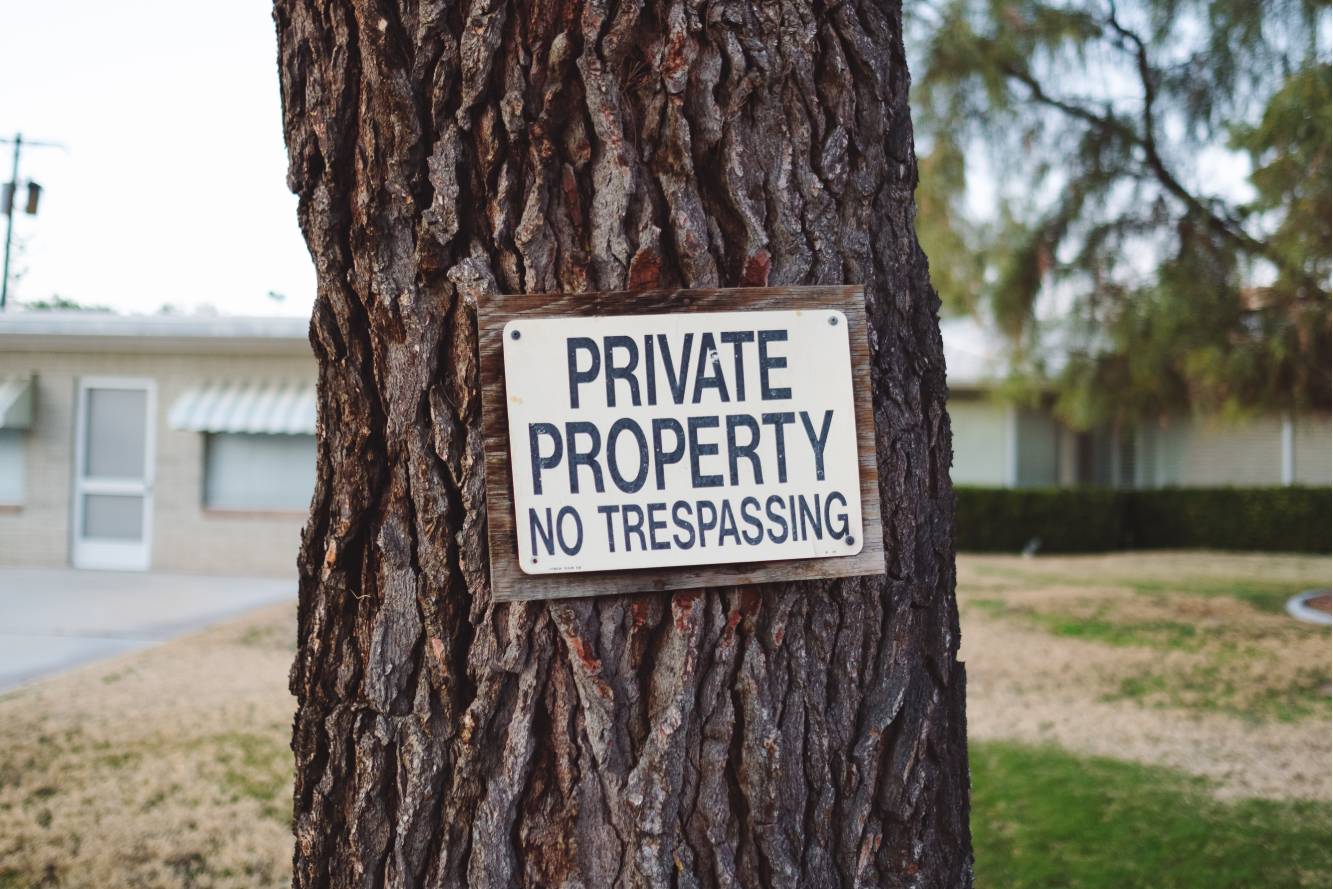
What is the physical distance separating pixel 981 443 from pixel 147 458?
11.9m

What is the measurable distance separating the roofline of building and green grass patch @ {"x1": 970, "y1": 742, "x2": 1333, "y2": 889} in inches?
360

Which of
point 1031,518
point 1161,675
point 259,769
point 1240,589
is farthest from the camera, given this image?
point 1031,518

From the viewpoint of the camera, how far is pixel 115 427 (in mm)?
12492

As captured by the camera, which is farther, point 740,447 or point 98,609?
point 98,609

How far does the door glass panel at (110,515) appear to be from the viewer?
12336 mm

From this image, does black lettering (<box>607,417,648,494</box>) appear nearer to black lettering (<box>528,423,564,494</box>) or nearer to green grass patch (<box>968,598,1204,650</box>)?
black lettering (<box>528,423,564,494</box>)

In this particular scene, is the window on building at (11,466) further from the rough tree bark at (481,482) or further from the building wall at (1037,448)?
the building wall at (1037,448)

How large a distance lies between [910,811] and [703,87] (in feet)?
3.19

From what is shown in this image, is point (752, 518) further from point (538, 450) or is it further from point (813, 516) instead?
point (538, 450)

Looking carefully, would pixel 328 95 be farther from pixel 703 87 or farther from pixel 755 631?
pixel 755 631

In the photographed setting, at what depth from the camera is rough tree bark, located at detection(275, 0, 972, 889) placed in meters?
1.28

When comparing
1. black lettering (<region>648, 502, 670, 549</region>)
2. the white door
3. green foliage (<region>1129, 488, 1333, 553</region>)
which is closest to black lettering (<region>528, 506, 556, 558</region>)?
black lettering (<region>648, 502, 670, 549</region>)

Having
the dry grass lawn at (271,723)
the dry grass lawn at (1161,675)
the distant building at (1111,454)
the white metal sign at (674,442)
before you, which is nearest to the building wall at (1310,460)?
the distant building at (1111,454)

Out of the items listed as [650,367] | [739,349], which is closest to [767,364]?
[739,349]
